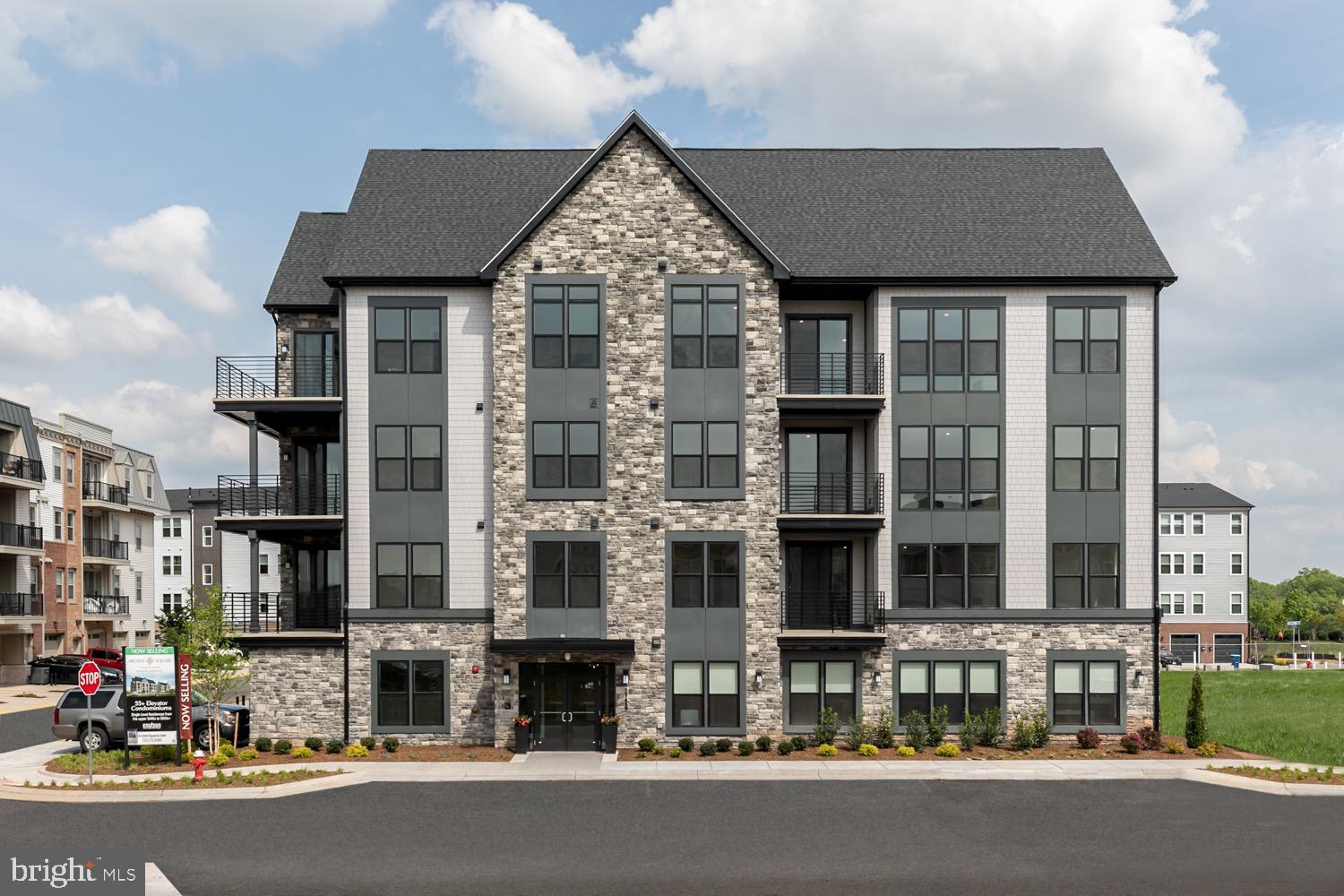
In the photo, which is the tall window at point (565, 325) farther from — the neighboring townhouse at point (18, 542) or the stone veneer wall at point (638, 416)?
the neighboring townhouse at point (18, 542)

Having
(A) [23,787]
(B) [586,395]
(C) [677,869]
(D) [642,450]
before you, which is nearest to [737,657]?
(D) [642,450]

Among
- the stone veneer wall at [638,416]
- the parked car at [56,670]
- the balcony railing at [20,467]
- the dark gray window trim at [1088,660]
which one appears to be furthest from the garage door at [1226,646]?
the balcony railing at [20,467]

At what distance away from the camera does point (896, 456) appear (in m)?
28.8

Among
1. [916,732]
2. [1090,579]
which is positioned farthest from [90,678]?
[1090,579]

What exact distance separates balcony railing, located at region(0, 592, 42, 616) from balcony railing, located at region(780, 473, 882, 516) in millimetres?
42650

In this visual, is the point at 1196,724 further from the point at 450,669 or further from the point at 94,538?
the point at 94,538

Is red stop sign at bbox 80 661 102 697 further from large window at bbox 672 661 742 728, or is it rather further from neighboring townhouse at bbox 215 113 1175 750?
large window at bbox 672 661 742 728

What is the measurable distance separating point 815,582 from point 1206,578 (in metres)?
65.0

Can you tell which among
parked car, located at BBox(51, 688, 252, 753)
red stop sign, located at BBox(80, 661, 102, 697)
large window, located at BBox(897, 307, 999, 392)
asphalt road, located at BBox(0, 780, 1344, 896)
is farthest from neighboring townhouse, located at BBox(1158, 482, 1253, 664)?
red stop sign, located at BBox(80, 661, 102, 697)

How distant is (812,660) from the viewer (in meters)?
28.4

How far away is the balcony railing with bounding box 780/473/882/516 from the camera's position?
2916 centimetres

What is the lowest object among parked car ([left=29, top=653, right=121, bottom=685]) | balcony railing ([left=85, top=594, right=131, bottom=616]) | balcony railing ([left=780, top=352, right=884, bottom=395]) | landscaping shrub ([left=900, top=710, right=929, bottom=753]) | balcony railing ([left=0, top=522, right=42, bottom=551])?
parked car ([left=29, top=653, right=121, bottom=685])

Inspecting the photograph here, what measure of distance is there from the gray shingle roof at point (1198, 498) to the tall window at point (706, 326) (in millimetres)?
64695

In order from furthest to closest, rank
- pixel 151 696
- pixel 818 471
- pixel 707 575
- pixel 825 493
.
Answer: pixel 818 471, pixel 825 493, pixel 707 575, pixel 151 696
